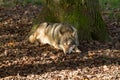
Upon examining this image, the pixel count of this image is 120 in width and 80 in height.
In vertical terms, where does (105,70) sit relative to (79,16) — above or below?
below

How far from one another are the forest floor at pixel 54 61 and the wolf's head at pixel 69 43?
13 cm

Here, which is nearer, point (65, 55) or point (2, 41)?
point (65, 55)

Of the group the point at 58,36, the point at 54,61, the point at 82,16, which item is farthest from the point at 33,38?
the point at 54,61

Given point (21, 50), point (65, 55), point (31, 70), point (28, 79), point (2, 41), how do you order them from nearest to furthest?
point (28, 79) < point (31, 70) < point (65, 55) < point (21, 50) < point (2, 41)

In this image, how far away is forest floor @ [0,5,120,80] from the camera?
8172mm

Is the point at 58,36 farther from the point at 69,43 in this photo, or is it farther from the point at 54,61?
the point at 54,61

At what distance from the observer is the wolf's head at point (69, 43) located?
30.4 feet

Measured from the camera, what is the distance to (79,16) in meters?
10.2

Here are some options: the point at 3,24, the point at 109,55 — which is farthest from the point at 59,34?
the point at 3,24

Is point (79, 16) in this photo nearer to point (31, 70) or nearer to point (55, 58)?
point (55, 58)

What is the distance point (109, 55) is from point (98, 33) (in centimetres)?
129

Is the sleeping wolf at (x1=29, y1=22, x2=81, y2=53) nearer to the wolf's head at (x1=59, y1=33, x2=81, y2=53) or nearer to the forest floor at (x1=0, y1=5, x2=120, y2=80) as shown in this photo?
the wolf's head at (x1=59, y1=33, x2=81, y2=53)

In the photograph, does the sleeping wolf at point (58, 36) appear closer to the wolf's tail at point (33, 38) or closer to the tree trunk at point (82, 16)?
the wolf's tail at point (33, 38)

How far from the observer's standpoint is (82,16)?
10.2m
